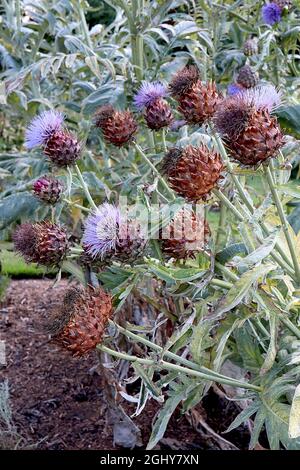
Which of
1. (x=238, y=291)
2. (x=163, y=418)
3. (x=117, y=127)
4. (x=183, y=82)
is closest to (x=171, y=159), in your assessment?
(x=183, y=82)

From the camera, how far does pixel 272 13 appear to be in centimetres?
267

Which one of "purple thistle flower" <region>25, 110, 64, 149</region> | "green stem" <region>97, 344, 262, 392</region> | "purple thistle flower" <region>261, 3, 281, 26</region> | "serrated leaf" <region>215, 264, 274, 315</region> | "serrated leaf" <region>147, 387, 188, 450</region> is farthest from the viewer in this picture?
"purple thistle flower" <region>261, 3, 281, 26</region>

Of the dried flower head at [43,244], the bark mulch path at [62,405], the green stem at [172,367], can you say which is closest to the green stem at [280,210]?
the green stem at [172,367]

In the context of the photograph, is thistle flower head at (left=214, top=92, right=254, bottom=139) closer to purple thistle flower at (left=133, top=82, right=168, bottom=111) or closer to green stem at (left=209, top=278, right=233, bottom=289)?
green stem at (left=209, top=278, right=233, bottom=289)

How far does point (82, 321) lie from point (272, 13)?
189cm

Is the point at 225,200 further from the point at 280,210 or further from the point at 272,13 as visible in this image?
the point at 272,13

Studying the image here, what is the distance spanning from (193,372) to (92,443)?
3.56 ft

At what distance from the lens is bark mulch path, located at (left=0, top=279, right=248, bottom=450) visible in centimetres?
229

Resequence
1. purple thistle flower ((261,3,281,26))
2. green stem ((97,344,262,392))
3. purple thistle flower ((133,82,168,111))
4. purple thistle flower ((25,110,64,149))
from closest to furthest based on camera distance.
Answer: green stem ((97,344,262,392))
purple thistle flower ((25,110,64,149))
purple thistle flower ((133,82,168,111))
purple thistle flower ((261,3,281,26))

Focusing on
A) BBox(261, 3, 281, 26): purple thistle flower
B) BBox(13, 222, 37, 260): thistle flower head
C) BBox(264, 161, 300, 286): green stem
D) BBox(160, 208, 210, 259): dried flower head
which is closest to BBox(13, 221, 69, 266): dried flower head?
BBox(13, 222, 37, 260): thistle flower head

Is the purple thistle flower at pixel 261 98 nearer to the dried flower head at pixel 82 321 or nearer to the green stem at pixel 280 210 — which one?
the green stem at pixel 280 210

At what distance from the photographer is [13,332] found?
10.8 ft

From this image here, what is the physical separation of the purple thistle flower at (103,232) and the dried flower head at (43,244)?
129 mm

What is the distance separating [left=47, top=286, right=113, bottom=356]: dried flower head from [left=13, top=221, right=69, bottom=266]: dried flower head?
6.0 inches
